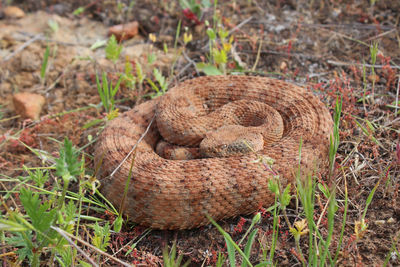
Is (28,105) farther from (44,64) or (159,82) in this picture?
(159,82)

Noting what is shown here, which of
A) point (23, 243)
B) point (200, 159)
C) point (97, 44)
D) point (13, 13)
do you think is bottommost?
point (23, 243)

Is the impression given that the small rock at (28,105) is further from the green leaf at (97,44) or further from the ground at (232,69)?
the green leaf at (97,44)

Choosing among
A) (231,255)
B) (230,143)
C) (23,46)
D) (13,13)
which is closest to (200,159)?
(230,143)

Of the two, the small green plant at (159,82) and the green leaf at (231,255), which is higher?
the small green plant at (159,82)

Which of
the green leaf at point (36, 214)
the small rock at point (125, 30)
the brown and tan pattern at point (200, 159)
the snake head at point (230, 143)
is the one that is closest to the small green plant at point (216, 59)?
the brown and tan pattern at point (200, 159)

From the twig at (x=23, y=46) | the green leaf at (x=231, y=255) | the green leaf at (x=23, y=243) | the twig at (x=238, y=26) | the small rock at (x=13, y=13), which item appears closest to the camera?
the green leaf at (x=231, y=255)

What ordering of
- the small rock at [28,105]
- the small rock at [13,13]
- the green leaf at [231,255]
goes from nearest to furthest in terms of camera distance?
the green leaf at [231,255] < the small rock at [28,105] < the small rock at [13,13]

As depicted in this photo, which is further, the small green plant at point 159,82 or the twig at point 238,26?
the twig at point 238,26

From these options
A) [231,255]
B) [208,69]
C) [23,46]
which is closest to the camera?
[231,255]
